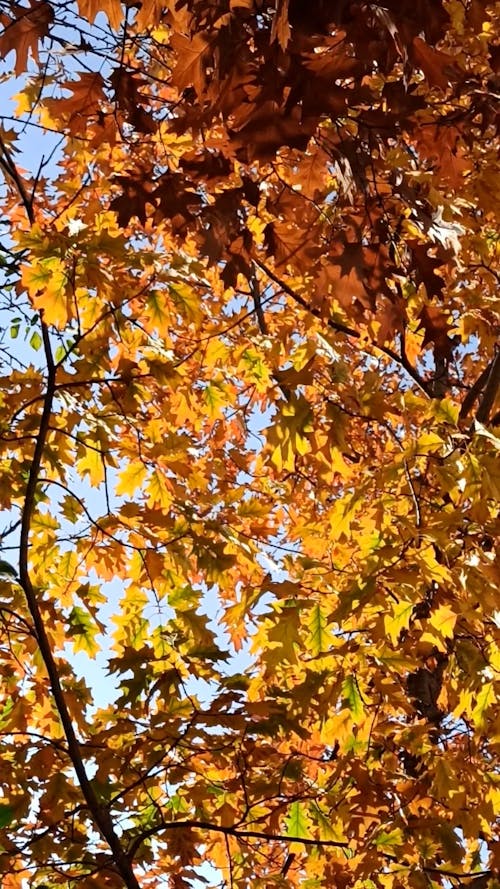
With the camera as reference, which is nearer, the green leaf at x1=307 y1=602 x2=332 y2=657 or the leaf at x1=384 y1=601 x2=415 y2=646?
the leaf at x1=384 y1=601 x2=415 y2=646

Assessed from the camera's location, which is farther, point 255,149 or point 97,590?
point 97,590

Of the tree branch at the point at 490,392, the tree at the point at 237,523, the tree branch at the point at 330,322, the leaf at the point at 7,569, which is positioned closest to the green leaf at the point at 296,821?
the tree at the point at 237,523

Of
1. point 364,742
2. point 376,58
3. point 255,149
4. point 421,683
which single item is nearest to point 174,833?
point 364,742

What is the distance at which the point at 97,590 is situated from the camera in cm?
318

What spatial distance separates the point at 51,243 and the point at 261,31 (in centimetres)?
110

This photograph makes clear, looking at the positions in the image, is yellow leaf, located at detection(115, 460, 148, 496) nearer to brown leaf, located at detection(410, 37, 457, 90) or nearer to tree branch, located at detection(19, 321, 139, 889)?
tree branch, located at detection(19, 321, 139, 889)

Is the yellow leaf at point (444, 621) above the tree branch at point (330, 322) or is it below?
below

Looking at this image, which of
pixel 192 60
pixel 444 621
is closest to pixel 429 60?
pixel 192 60

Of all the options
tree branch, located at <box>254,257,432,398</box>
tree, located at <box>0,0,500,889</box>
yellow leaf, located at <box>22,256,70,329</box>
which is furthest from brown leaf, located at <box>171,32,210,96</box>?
tree branch, located at <box>254,257,432,398</box>

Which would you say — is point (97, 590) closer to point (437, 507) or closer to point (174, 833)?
point (174, 833)

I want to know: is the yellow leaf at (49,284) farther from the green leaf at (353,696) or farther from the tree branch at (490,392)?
the tree branch at (490,392)

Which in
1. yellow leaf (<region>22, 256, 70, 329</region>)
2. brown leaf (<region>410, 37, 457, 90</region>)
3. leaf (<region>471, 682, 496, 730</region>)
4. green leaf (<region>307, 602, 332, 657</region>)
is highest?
yellow leaf (<region>22, 256, 70, 329</region>)

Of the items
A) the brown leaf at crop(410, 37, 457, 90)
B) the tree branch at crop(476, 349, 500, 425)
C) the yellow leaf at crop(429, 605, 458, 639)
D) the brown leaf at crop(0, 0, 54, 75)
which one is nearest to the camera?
the brown leaf at crop(410, 37, 457, 90)

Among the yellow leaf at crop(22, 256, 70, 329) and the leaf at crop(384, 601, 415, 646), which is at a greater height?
the yellow leaf at crop(22, 256, 70, 329)
